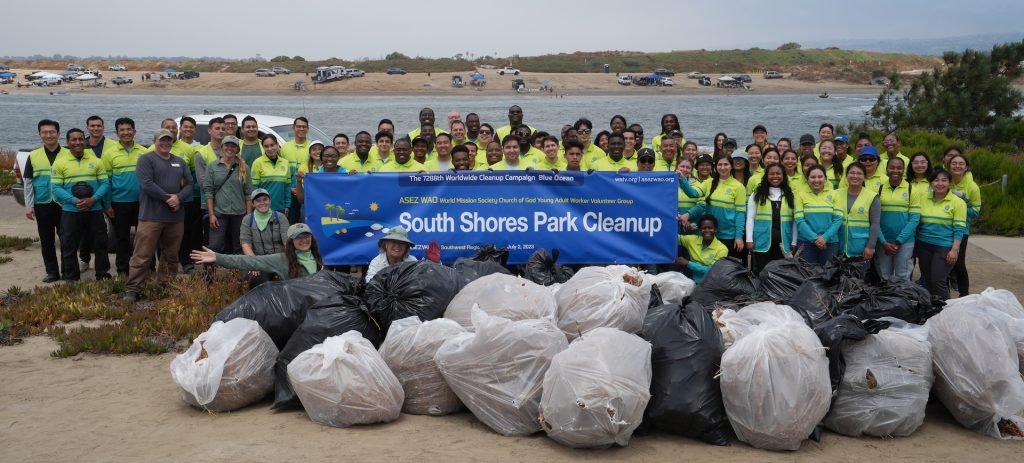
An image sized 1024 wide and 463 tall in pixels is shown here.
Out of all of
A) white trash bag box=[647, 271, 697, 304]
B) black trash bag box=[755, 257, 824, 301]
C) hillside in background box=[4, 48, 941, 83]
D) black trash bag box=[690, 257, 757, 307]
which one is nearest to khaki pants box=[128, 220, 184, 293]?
white trash bag box=[647, 271, 697, 304]

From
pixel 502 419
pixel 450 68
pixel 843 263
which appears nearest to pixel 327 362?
pixel 502 419

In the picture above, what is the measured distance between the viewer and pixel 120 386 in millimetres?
6078

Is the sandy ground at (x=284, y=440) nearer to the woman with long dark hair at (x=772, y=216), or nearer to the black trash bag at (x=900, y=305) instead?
the black trash bag at (x=900, y=305)

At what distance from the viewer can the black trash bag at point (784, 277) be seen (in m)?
6.43

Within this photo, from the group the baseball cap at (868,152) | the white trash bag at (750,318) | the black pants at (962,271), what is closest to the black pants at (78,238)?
the white trash bag at (750,318)

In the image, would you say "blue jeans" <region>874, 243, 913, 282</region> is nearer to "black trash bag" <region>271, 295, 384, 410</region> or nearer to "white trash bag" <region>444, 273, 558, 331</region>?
"white trash bag" <region>444, 273, 558, 331</region>

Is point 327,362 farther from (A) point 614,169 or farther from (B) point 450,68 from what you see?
(B) point 450,68

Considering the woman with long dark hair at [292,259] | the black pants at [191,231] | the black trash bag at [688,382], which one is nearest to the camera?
the black trash bag at [688,382]

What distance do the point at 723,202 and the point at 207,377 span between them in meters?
4.76

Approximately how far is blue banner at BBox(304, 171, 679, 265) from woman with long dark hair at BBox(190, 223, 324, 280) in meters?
0.62

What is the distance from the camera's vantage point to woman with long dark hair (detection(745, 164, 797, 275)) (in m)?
7.71

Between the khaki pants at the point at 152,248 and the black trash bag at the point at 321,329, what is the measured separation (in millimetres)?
3084

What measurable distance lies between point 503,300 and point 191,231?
16.2 ft

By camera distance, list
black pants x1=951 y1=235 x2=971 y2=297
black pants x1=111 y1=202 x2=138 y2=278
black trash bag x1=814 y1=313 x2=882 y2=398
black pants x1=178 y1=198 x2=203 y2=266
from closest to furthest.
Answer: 1. black trash bag x1=814 y1=313 x2=882 y2=398
2. black pants x1=951 y1=235 x2=971 y2=297
3. black pants x1=111 y1=202 x2=138 y2=278
4. black pants x1=178 y1=198 x2=203 y2=266
